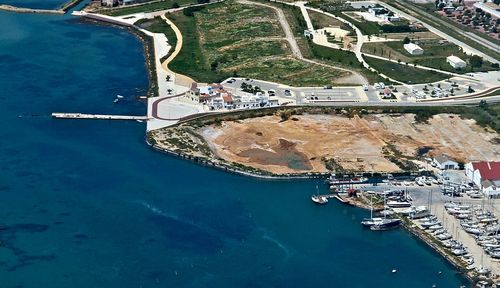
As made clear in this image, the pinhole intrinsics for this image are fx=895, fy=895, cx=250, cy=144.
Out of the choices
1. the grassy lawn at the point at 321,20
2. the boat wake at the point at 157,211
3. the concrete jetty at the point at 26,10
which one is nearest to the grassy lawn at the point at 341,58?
the grassy lawn at the point at 321,20

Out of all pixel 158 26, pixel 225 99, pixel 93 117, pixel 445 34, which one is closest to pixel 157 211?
pixel 93 117

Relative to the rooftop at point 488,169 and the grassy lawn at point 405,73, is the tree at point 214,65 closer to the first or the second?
the grassy lawn at point 405,73

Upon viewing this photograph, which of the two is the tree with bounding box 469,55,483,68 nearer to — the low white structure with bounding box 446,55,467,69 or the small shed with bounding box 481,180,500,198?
the low white structure with bounding box 446,55,467,69

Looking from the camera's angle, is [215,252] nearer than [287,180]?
Yes

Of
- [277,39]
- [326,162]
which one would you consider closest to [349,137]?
[326,162]

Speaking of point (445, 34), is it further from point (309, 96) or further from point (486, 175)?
point (486, 175)

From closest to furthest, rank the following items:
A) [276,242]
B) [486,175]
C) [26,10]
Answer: [276,242] → [486,175] → [26,10]

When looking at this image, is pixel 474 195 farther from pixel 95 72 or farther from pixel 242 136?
pixel 95 72
